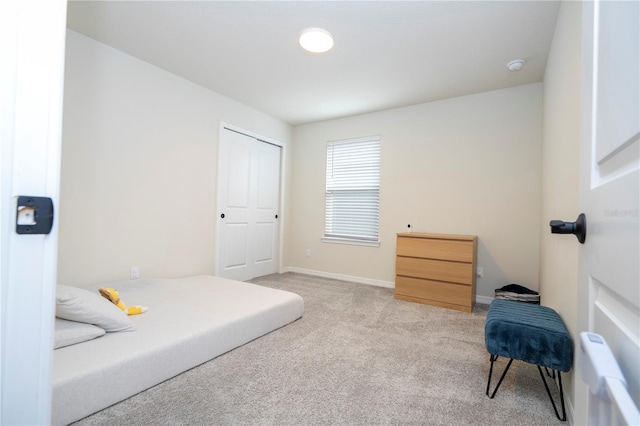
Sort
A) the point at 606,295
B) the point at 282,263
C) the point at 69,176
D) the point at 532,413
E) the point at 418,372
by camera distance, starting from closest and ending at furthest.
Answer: the point at 606,295
the point at 532,413
the point at 418,372
the point at 69,176
the point at 282,263

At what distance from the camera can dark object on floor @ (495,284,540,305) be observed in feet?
9.21

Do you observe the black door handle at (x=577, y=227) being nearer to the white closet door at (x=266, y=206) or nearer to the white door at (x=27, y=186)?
the white door at (x=27, y=186)

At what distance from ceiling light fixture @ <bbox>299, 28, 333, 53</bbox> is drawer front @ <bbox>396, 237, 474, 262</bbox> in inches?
85.3

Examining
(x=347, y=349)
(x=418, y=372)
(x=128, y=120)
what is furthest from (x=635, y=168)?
(x=128, y=120)

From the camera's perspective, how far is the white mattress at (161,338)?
1344 mm

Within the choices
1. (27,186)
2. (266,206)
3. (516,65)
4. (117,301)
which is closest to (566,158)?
(516,65)

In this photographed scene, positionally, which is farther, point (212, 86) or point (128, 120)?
point (212, 86)

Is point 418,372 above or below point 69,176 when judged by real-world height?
below

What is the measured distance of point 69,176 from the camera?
248 centimetres

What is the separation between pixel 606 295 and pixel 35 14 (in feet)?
3.91

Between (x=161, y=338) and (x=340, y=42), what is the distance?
2651 millimetres

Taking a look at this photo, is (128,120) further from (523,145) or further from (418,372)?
(523,145)

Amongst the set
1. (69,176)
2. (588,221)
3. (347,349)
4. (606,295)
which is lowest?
(347,349)

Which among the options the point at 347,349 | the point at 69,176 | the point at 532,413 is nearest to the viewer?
the point at 532,413
